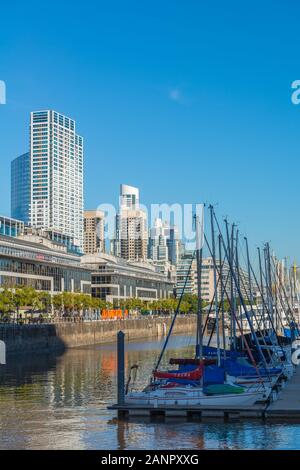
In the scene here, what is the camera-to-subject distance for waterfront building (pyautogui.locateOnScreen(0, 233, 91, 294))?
133m

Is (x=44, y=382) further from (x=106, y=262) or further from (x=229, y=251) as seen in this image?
(x=106, y=262)

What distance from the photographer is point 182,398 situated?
46.5 meters

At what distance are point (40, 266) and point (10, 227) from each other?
19.9 m

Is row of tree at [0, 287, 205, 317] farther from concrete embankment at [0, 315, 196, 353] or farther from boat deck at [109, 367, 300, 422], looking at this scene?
boat deck at [109, 367, 300, 422]

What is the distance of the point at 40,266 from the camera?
147 meters

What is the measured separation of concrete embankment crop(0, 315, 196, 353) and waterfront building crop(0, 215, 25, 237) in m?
27.8

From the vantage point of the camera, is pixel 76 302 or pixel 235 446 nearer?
pixel 235 446

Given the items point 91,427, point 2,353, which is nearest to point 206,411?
point 91,427

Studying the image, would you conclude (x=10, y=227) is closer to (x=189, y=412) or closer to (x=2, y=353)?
(x=2, y=353)

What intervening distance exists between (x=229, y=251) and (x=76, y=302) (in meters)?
84.3

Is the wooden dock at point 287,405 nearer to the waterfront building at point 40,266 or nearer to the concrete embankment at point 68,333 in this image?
the concrete embankment at point 68,333

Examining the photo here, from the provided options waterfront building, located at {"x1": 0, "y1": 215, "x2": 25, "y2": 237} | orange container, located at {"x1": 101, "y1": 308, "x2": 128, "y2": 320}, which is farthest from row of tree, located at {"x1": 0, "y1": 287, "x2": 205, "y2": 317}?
waterfront building, located at {"x1": 0, "y1": 215, "x2": 25, "y2": 237}

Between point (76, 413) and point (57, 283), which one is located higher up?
point (57, 283)
